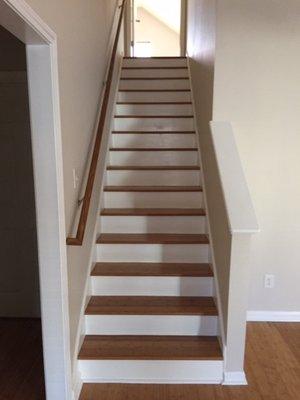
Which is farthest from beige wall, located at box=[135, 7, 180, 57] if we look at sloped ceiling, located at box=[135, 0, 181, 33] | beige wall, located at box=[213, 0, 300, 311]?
beige wall, located at box=[213, 0, 300, 311]

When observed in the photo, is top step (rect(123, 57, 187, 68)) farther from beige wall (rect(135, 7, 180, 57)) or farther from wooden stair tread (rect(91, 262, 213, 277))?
beige wall (rect(135, 7, 180, 57))

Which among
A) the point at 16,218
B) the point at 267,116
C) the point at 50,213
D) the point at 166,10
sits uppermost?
the point at 166,10

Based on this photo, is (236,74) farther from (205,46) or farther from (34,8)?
(34,8)

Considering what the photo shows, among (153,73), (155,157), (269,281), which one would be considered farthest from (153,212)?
(153,73)

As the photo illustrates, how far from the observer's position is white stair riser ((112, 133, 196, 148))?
144 inches

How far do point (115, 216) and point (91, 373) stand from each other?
47.9 inches

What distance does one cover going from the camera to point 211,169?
9.01 feet

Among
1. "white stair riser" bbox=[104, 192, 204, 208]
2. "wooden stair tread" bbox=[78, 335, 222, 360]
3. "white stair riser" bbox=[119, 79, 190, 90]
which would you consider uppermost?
A: "white stair riser" bbox=[119, 79, 190, 90]

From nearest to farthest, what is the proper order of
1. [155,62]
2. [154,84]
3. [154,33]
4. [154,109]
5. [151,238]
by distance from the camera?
[151,238] → [154,109] → [154,84] → [155,62] → [154,33]

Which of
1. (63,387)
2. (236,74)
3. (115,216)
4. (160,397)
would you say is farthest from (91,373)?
(236,74)

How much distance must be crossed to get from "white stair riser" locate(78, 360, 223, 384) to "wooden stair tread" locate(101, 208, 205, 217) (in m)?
1.17

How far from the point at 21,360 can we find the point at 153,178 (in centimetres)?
185

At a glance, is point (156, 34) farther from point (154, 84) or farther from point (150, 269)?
point (150, 269)

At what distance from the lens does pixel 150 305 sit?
96.0 inches
